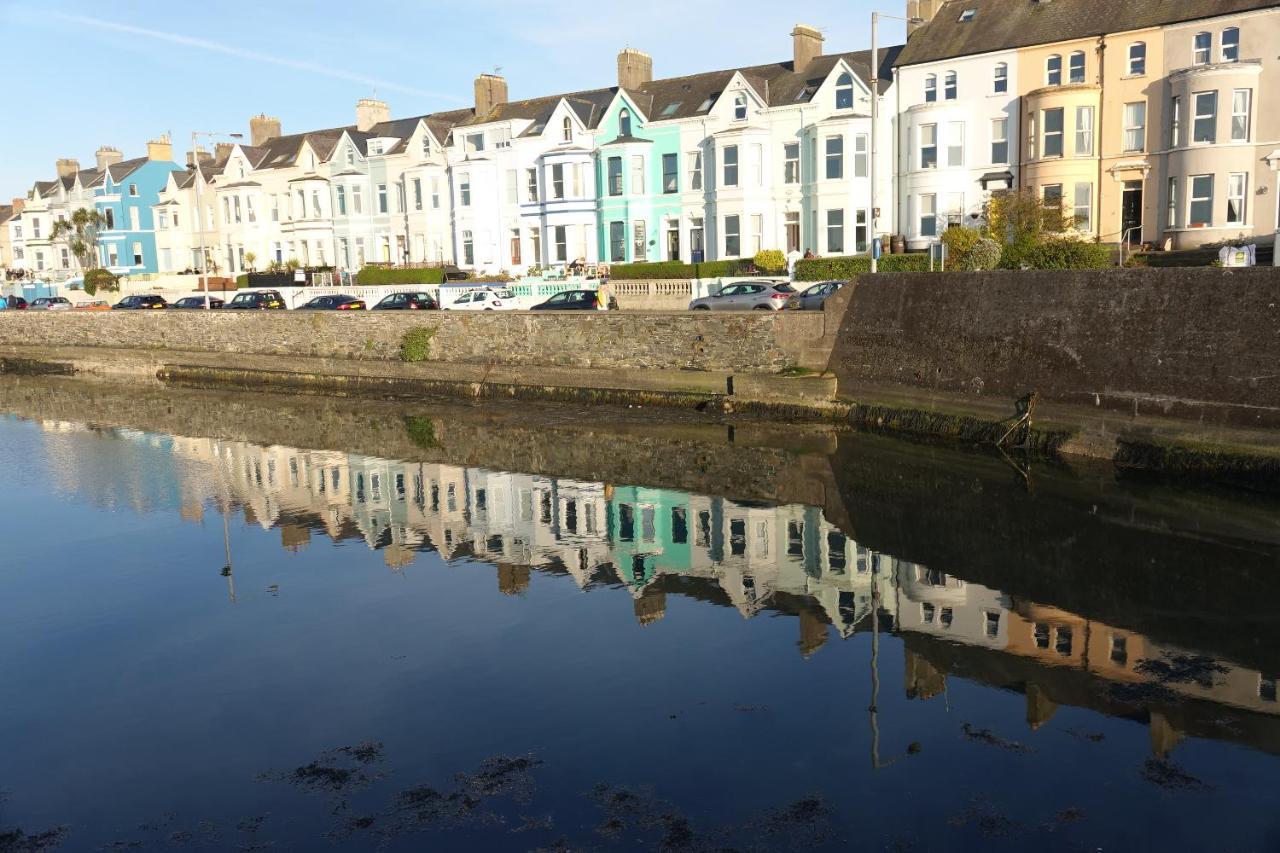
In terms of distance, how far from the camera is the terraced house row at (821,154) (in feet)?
117

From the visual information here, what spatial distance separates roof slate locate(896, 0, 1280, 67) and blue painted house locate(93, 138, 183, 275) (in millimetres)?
55642

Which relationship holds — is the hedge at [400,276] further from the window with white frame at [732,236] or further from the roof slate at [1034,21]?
the roof slate at [1034,21]

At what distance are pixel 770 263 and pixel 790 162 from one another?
659 centimetres

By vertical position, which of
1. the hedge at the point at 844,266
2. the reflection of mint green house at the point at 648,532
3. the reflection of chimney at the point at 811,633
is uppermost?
the hedge at the point at 844,266

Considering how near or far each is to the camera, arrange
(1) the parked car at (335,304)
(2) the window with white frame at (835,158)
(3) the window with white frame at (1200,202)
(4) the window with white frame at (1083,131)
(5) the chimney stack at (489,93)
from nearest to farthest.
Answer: (3) the window with white frame at (1200,202) < (4) the window with white frame at (1083,131) < (1) the parked car at (335,304) < (2) the window with white frame at (835,158) < (5) the chimney stack at (489,93)

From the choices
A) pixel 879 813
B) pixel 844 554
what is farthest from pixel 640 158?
pixel 879 813

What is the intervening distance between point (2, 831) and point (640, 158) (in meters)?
43.1

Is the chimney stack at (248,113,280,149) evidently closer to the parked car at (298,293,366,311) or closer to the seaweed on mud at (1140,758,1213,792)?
the parked car at (298,293,366,311)

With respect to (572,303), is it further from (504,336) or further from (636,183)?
(636,183)

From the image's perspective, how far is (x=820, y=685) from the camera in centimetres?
1213

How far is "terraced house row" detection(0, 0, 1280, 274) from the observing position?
3559cm

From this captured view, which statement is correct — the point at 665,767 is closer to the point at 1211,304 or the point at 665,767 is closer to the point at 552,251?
the point at 1211,304

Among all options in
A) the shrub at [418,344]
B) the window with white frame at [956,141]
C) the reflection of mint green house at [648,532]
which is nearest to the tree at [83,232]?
the shrub at [418,344]

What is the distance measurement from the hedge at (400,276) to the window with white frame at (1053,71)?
2786 cm
